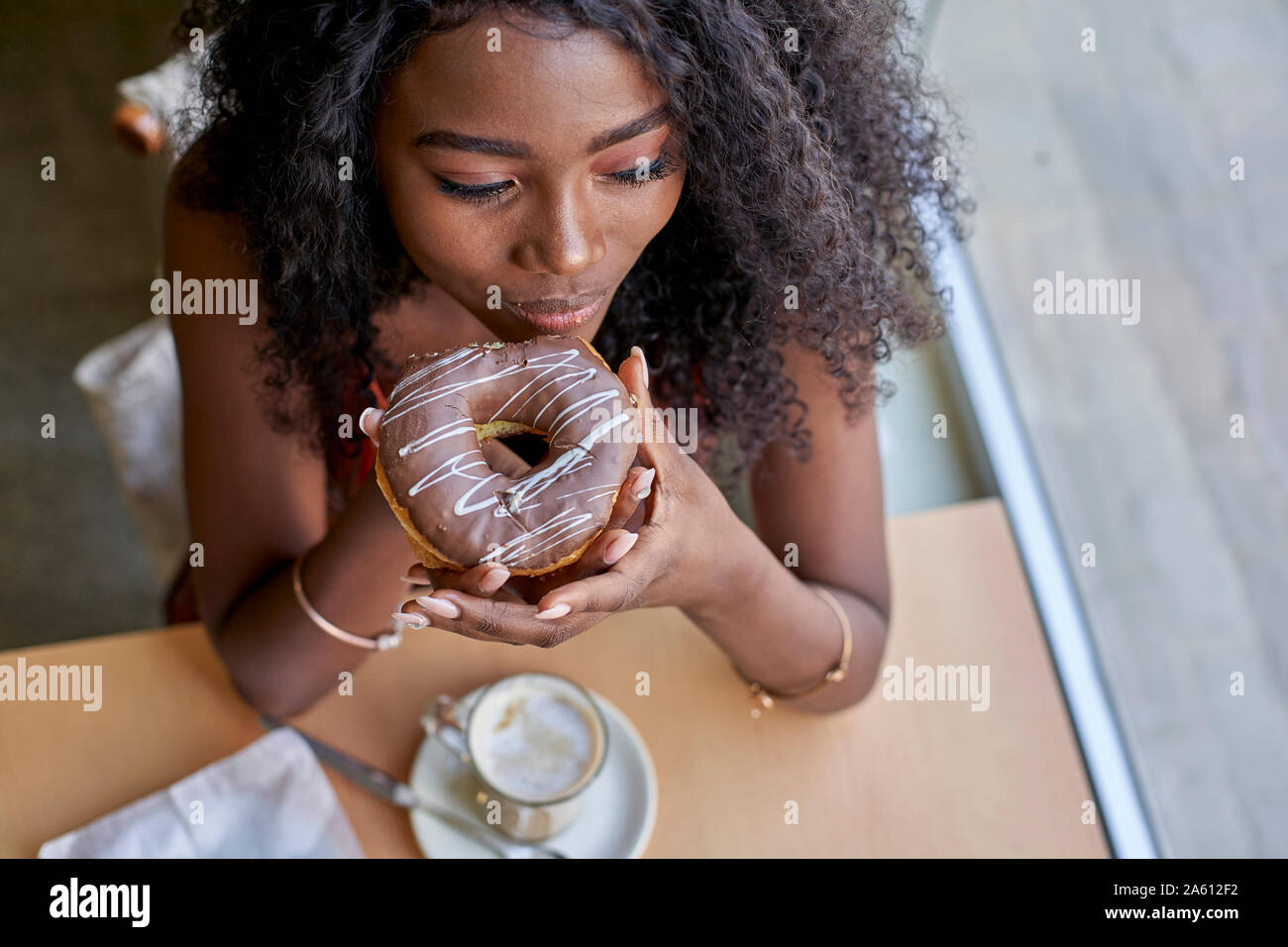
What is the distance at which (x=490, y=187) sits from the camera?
125cm

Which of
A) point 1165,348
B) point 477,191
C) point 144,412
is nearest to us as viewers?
point 477,191

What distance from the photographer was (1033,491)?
2564 millimetres

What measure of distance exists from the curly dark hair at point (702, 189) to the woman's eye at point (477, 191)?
15cm

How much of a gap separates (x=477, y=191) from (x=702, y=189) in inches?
14.4

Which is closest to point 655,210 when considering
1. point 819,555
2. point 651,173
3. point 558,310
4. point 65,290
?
point 651,173

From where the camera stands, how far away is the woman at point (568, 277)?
47.6 inches

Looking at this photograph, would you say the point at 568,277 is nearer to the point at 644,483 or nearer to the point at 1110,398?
the point at 644,483

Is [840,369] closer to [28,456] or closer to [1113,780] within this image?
[1113,780]

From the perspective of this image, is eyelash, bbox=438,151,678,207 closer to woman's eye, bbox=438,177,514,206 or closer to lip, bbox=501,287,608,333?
woman's eye, bbox=438,177,514,206

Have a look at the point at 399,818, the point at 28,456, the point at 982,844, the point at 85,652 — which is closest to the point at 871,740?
the point at 982,844

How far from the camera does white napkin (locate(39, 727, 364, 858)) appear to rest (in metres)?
1.63

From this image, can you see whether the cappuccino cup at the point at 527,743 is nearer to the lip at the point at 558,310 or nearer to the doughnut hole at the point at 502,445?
the doughnut hole at the point at 502,445

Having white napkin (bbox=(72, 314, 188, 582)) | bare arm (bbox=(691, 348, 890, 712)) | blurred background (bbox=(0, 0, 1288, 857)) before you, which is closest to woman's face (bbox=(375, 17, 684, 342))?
bare arm (bbox=(691, 348, 890, 712))
